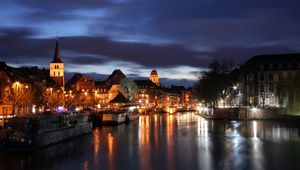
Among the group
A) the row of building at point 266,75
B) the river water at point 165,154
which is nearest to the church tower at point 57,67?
the row of building at point 266,75

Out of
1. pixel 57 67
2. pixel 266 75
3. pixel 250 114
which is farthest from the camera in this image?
pixel 57 67

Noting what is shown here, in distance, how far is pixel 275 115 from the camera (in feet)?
330

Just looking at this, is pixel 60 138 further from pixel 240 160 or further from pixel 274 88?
pixel 274 88

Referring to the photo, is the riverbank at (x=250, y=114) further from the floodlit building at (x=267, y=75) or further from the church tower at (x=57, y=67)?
the church tower at (x=57, y=67)

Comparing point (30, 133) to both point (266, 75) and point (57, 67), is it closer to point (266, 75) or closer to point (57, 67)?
point (266, 75)

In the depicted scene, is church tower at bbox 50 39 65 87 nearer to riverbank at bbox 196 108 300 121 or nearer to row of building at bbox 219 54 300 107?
row of building at bbox 219 54 300 107

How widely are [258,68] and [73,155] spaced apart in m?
88.5

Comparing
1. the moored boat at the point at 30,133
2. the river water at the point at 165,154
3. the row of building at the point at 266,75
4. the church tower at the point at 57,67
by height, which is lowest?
the river water at the point at 165,154

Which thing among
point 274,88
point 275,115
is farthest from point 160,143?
point 274,88

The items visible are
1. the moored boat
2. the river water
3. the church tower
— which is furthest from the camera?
the church tower

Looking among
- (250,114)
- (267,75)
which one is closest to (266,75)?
(267,75)

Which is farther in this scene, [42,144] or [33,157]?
[42,144]

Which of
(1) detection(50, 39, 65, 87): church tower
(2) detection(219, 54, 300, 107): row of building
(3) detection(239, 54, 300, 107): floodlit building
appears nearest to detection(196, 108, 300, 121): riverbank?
(2) detection(219, 54, 300, 107): row of building

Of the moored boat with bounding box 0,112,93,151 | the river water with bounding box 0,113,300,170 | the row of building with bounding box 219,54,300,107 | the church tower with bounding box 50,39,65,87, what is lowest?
the river water with bounding box 0,113,300,170
